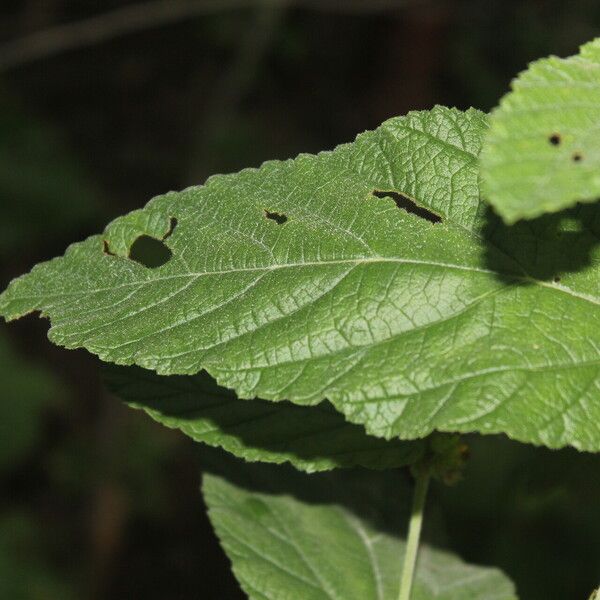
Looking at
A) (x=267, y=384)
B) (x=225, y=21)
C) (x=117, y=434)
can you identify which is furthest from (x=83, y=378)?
(x=267, y=384)

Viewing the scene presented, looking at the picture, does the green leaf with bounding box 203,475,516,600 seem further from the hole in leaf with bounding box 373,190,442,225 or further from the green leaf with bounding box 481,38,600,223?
the green leaf with bounding box 481,38,600,223

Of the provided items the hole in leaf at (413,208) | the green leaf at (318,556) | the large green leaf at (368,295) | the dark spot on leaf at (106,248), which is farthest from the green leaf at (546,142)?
the green leaf at (318,556)

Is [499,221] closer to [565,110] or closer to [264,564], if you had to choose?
[565,110]

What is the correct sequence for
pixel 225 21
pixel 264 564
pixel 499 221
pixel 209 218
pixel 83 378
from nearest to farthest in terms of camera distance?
pixel 499 221, pixel 209 218, pixel 264 564, pixel 83 378, pixel 225 21

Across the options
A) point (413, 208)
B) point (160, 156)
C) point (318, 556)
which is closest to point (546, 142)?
point (413, 208)

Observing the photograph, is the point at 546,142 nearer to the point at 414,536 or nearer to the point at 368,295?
the point at 368,295

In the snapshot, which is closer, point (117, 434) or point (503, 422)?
point (503, 422)

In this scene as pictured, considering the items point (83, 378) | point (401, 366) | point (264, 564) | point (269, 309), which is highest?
point (83, 378)
